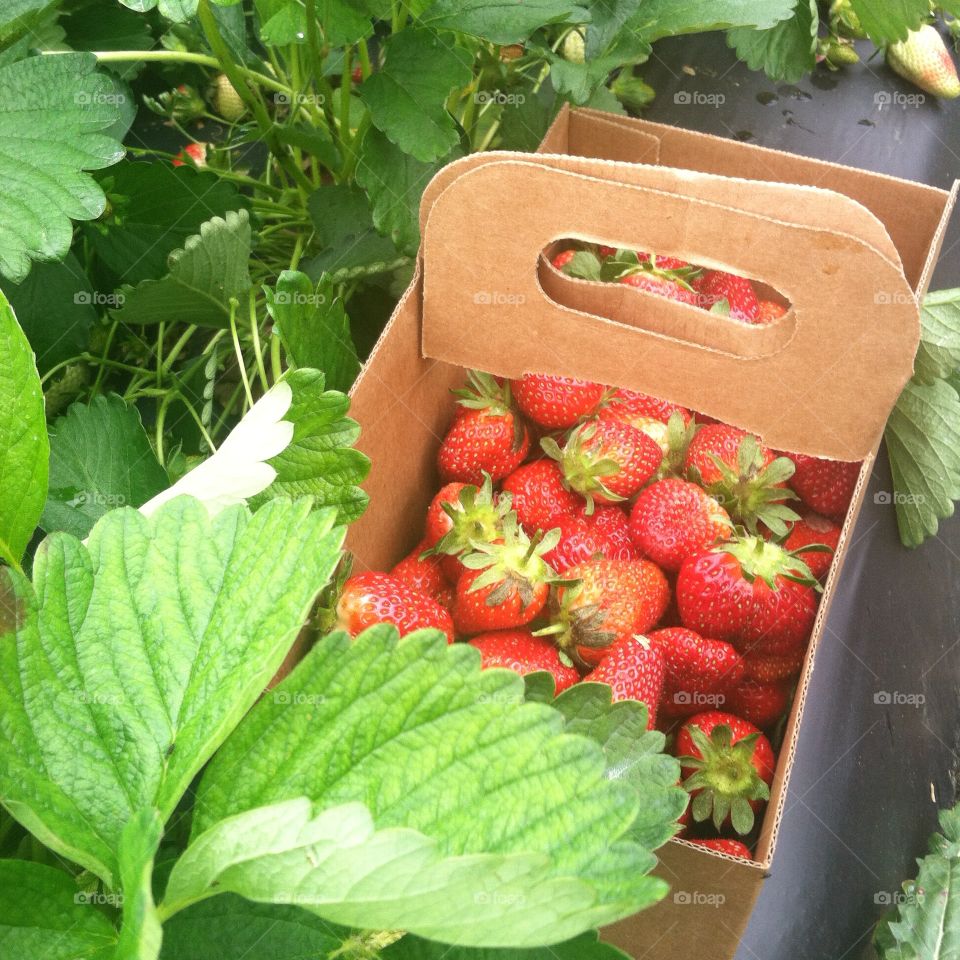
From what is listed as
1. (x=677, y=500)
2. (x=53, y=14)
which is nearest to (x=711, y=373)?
(x=677, y=500)

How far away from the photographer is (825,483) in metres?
0.85

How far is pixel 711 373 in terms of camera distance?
76cm

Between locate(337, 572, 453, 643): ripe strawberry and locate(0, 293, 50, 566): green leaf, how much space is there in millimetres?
266

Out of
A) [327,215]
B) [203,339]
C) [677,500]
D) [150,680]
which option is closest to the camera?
[150,680]

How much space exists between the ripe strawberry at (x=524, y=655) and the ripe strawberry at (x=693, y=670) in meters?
0.07

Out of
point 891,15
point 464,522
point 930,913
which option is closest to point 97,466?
point 464,522

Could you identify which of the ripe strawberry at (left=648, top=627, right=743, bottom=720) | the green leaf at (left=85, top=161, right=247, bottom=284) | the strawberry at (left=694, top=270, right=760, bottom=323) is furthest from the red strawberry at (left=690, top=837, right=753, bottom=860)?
the green leaf at (left=85, top=161, right=247, bottom=284)

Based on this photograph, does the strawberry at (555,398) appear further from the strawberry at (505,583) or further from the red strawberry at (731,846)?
the red strawberry at (731,846)

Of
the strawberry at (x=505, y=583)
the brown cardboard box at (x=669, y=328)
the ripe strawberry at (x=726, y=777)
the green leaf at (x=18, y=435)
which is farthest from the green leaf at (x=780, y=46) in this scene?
the green leaf at (x=18, y=435)

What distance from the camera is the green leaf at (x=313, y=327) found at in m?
0.68

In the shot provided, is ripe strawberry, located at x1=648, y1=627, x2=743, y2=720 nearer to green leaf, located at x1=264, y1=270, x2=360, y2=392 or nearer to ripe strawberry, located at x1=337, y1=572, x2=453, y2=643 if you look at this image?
ripe strawberry, located at x1=337, y1=572, x2=453, y2=643

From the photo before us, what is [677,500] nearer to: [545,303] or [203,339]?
[545,303]

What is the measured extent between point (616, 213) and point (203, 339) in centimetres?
53

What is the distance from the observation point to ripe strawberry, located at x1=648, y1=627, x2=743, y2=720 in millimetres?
771
